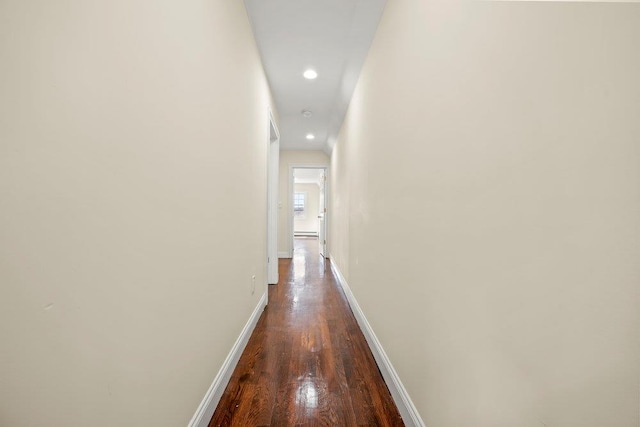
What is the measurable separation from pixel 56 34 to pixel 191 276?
34.0 inches

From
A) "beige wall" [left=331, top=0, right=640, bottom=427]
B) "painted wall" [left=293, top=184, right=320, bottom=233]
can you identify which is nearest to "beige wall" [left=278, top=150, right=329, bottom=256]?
"beige wall" [left=331, top=0, right=640, bottom=427]

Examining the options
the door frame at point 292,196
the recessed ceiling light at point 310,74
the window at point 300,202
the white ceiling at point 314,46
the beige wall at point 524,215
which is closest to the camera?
the beige wall at point 524,215

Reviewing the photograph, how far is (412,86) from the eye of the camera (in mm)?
1266

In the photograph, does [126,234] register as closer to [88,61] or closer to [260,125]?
[88,61]

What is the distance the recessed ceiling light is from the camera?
2654 mm

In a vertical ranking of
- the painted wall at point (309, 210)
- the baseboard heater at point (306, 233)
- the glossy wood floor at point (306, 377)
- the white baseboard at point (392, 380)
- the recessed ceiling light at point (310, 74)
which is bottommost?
the baseboard heater at point (306, 233)

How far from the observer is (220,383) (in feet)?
4.56

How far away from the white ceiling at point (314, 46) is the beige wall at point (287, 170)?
202cm

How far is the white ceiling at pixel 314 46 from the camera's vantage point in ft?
5.99

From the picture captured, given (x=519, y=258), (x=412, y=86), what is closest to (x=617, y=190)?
(x=519, y=258)

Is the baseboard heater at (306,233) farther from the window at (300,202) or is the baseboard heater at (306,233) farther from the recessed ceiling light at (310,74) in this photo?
the recessed ceiling light at (310,74)

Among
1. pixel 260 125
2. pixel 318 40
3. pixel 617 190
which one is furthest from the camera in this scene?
pixel 260 125

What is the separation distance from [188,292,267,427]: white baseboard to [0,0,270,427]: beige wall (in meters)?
0.06

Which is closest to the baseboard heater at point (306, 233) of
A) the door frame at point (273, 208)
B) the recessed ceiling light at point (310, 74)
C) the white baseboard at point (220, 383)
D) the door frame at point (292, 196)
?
the door frame at point (292, 196)
